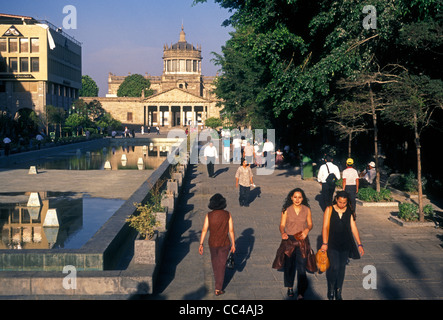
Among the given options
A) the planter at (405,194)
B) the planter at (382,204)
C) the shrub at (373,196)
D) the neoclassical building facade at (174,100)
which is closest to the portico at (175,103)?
the neoclassical building facade at (174,100)

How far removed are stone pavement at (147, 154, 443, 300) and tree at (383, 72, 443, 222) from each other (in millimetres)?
1821

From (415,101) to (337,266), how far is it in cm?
729

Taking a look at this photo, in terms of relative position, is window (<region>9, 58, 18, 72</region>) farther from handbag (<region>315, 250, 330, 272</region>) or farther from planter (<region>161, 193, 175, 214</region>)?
handbag (<region>315, 250, 330, 272</region>)

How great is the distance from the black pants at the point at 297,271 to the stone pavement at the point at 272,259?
10.8 inches

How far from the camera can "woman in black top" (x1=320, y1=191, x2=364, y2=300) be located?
6.75 meters

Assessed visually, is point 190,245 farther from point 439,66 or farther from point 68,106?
point 68,106

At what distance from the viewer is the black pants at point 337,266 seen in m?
6.83

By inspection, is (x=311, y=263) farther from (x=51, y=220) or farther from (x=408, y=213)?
(x=51, y=220)

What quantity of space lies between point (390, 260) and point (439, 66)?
7.61 m

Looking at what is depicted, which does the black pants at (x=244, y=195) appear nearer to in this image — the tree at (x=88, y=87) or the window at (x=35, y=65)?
the window at (x=35, y=65)

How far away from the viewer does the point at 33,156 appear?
33.6 metres

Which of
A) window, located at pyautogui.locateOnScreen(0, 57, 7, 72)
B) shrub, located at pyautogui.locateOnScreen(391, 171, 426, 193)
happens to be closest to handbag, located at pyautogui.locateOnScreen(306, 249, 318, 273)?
shrub, located at pyautogui.locateOnScreen(391, 171, 426, 193)
